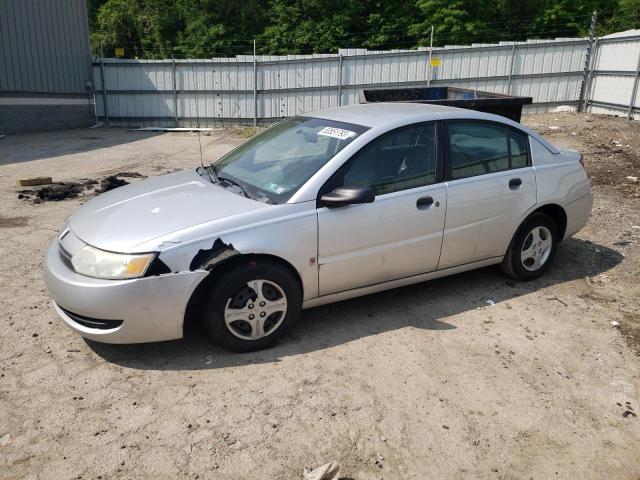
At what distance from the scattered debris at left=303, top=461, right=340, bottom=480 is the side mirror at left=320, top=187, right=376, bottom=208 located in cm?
174

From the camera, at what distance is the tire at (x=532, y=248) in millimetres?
5023

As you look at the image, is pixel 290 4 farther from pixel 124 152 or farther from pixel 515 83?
pixel 124 152

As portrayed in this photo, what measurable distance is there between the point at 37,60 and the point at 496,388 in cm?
1730

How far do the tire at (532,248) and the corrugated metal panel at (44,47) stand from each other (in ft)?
51.3

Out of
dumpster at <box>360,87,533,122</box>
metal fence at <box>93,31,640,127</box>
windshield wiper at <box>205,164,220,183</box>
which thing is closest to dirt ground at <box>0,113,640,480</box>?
windshield wiper at <box>205,164,220,183</box>

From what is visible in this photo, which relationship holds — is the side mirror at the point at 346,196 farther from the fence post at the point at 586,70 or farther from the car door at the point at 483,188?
the fence post at the point at 586,70

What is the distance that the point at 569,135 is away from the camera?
12.9 meters

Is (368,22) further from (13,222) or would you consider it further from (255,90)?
(13,222)

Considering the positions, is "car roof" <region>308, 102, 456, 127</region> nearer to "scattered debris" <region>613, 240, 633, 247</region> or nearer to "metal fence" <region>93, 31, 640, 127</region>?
"scattered debris" <region>613, 240, 633, 247</region>

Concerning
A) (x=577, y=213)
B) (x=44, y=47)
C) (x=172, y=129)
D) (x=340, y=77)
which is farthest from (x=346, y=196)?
(x=44, y=47)

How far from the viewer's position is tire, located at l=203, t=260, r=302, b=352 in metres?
3.68

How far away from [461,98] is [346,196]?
223 inches

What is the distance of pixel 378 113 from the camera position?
468 cm

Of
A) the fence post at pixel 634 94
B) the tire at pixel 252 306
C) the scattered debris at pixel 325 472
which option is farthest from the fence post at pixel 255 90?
the scattered debris at pixel 325 472
